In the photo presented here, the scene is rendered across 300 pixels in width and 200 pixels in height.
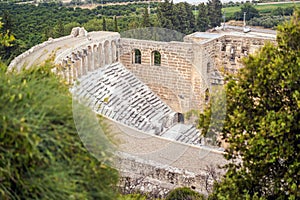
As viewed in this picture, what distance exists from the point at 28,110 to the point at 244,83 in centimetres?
549

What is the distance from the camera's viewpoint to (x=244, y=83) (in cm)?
944

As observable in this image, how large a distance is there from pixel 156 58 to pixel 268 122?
49.4 ft

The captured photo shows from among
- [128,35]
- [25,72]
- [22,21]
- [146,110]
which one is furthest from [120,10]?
[25,72]

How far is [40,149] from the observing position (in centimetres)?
511

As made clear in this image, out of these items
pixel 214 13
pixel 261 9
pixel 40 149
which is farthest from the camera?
pixel 261 9

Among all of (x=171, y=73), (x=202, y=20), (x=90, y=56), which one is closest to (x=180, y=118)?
(x=171, y=73)

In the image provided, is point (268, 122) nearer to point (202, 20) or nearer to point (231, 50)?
point (231, 50)

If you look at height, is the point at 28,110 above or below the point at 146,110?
above

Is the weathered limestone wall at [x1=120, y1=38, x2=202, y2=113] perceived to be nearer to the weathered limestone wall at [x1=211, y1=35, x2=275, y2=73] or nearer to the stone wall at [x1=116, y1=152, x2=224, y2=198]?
the weathered limestone wall at [x1=211, y1=35, x2=275, y2=73]

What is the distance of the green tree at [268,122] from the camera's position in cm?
851

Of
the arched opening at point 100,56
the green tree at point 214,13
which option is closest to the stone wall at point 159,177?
the arched opening at point 100,56

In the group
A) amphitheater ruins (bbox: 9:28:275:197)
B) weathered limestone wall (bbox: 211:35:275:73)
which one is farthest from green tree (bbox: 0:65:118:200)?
weathered limestone wall (bbox: 211:35:275:73)

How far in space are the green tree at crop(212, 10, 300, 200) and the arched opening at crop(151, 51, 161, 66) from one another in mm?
13524

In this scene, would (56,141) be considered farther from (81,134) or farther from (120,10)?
(120,10)
